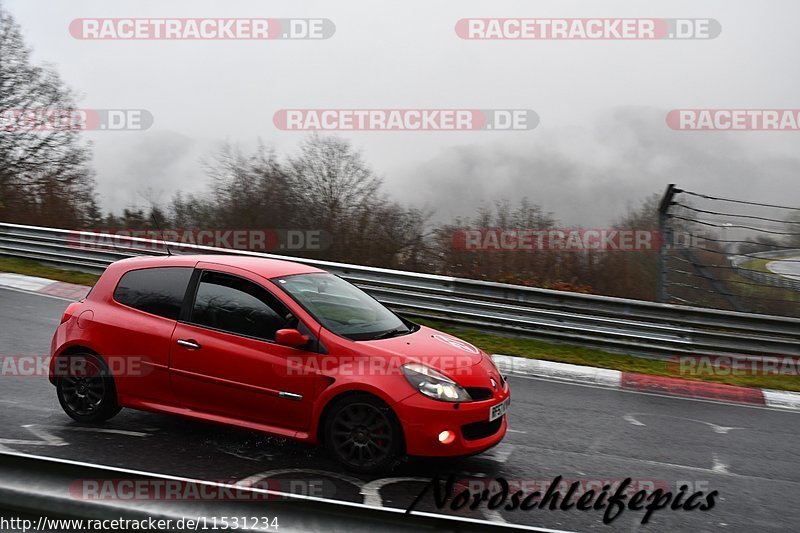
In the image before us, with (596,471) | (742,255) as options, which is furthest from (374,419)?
(742,255)

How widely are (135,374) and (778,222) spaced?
9.96m

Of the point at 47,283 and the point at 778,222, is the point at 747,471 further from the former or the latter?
the point at 47,283

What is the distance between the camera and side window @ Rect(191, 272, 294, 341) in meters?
5.54

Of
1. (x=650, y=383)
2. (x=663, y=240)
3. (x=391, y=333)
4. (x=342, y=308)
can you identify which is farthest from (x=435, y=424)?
(x=663, y=240)

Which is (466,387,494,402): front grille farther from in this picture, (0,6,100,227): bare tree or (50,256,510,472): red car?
(0,6,100,227): bare tree

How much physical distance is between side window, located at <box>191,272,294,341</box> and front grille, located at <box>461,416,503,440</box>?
1.53m

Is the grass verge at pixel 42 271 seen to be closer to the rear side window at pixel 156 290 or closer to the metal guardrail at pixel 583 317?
the metal guardrail at pixel 583 317

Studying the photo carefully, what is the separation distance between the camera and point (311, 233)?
64.7 feet

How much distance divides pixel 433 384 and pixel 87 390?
3.00m

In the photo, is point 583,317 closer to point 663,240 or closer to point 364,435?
point 663,240

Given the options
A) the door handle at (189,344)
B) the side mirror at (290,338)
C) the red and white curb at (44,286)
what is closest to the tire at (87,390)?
the door handle at (189,344)

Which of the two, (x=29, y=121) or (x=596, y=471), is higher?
(x=29, y=121)

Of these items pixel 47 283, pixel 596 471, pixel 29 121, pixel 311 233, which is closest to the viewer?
pixel 596 471

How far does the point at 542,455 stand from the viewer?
6117 millimetres
